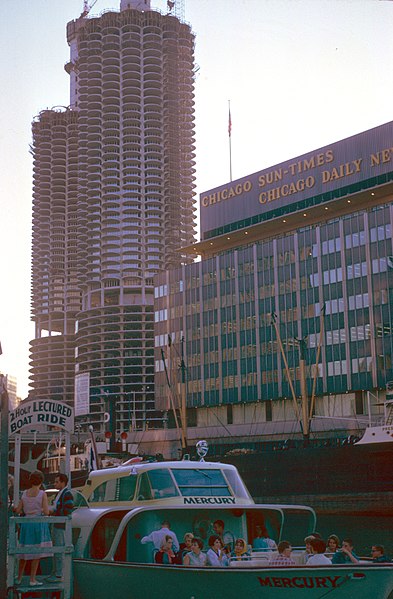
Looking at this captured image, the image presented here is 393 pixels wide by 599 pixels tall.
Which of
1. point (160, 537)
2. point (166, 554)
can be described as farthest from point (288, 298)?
point (166, 554)

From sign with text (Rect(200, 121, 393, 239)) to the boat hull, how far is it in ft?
305

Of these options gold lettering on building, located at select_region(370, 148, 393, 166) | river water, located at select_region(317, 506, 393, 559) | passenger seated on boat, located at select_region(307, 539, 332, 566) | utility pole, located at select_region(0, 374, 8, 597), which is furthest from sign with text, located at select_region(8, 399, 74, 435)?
gold lettering on building, located at select_region(370, 148, 393, 166)

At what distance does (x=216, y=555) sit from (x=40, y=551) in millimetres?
3707

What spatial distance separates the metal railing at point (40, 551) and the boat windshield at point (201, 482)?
3.72 m

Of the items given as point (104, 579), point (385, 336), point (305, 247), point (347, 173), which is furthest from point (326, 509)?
point (347, 173)

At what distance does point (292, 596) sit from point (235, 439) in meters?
93.3

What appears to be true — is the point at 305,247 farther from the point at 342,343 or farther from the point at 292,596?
the point at 292,596

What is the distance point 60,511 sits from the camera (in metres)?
18.4

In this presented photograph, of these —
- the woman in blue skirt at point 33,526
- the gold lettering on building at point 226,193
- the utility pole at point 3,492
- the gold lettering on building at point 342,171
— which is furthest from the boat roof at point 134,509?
the gold lettering on building at point 226,193

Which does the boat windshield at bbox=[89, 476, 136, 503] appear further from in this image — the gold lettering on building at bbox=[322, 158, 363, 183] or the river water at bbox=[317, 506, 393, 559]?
the gold lettering on building at bbox=[322, 158, 363, 183]

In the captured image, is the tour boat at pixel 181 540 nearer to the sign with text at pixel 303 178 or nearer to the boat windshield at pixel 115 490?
the boat windshield at pixel 115 490

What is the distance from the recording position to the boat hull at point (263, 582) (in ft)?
53.9

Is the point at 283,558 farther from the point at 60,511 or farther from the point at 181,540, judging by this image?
the point at 60,511

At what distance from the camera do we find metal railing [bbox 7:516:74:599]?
1725cm
